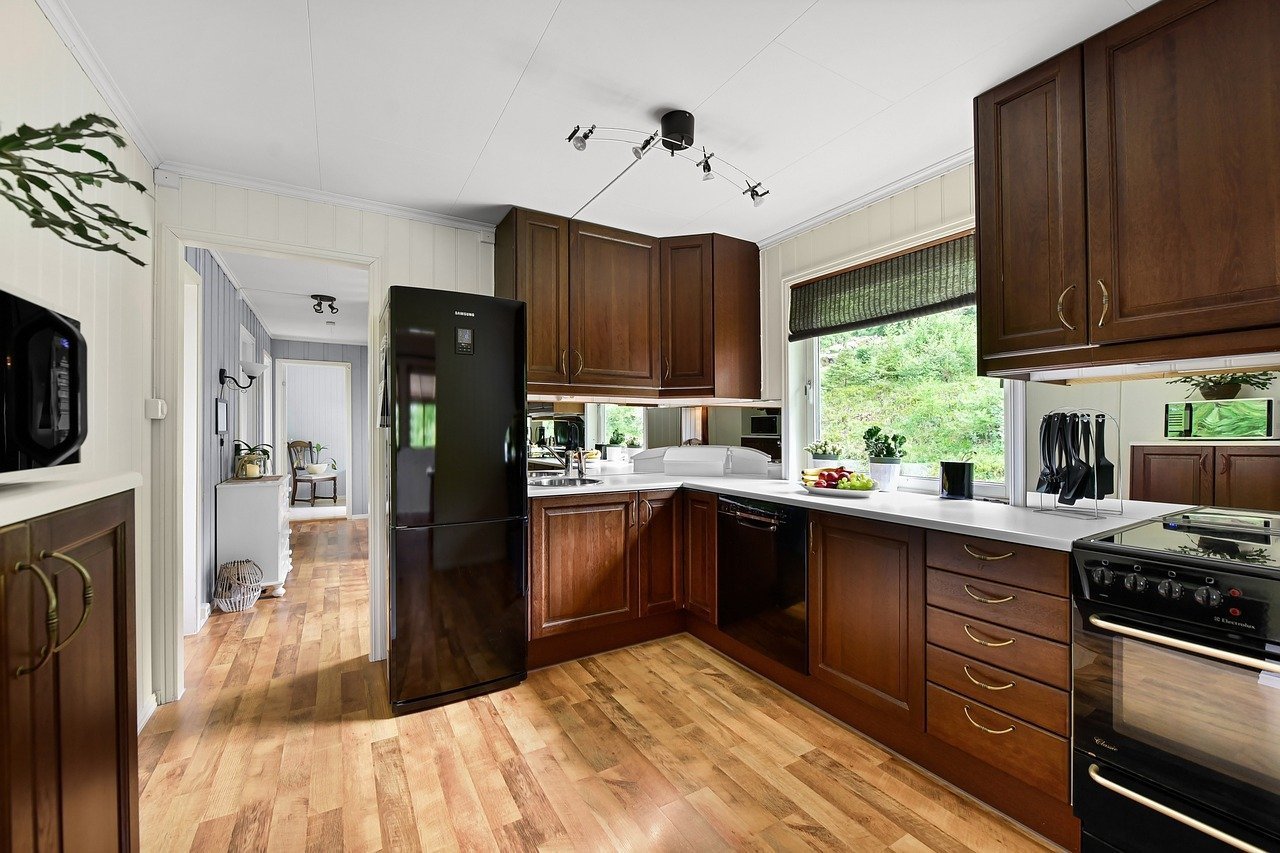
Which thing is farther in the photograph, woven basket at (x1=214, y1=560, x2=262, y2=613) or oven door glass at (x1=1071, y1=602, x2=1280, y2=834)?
woven basket at (x1=214, y1=560, x2=262, y2=613)

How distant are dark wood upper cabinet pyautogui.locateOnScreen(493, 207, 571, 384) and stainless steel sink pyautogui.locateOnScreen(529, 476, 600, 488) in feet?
1.89

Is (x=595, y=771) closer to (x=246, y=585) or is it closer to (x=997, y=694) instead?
(x=997, y=694)

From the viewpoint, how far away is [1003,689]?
173cm

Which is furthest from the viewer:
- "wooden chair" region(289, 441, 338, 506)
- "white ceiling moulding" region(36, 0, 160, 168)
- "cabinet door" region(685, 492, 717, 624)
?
"wooden chair" region(289, 441, 338, 506)

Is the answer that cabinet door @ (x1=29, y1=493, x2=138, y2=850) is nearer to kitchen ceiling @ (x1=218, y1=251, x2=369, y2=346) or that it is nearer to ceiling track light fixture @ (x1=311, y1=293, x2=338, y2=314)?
kitchen ceiling @ (x1=218, y1=251, x2=369, y2=346)

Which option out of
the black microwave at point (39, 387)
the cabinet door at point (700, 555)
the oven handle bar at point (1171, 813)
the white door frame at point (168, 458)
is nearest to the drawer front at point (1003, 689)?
the oven handle bar at point (1171, 813)

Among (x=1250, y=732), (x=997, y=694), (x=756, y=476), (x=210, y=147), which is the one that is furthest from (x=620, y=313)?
(x=1250, y=732)

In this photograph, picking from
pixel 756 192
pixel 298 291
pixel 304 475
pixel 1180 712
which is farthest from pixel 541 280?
pixel 304 475

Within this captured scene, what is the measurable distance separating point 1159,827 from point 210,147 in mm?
3835

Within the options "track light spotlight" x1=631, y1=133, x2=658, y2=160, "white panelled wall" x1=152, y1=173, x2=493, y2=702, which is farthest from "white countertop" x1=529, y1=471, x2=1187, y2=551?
"track light spotlight" x1=631, y1=133, x2=658, y2=160

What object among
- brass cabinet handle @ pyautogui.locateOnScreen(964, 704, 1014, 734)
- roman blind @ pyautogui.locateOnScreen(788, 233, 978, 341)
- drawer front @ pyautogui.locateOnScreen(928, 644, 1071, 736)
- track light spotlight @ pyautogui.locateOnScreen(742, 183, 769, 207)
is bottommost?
brass cabinet handle @ pyautogui.locateOnScreen(964, 704, 1014, 734)

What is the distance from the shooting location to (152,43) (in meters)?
1.73

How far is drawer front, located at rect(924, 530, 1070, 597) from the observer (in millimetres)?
1604

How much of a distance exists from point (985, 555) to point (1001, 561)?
1.9 inches
